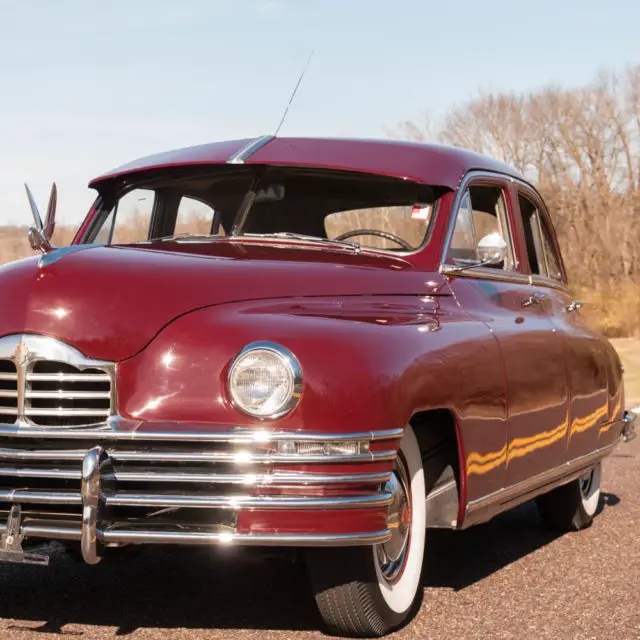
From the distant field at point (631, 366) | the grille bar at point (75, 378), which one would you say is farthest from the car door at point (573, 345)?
the distant field at point (631, 366)

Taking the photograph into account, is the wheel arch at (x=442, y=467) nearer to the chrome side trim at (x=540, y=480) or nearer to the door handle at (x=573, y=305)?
the chrome side trim at (x=540, y=480)

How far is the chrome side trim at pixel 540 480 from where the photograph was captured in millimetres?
4887

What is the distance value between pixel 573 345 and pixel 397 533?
6.81 ft

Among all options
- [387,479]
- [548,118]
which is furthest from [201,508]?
[548,118]

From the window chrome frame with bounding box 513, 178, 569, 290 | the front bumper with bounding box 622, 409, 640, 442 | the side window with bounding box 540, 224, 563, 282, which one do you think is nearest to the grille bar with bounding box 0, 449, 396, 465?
the window chrome frame with bounding box 513, 178, 569, 290

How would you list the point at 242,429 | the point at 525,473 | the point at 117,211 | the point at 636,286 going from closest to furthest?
the point at 242,429, the point at 525,473, the point at 117,211, the point at 636,286

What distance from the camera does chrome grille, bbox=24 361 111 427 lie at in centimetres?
399

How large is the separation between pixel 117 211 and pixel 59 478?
234cm

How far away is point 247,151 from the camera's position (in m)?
5.61

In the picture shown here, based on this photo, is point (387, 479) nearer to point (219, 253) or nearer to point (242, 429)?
point (242, 429)

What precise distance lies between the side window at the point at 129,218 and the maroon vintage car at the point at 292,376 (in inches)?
10.9

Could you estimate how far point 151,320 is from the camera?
4.13 metres

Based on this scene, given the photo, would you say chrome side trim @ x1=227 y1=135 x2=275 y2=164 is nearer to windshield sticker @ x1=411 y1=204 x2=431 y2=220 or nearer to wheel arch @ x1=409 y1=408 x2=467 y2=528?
windshield sticker @ x1=411 y1=204 x2=431 y2=220

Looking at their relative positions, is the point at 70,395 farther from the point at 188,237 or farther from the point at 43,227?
the point at 188,237
